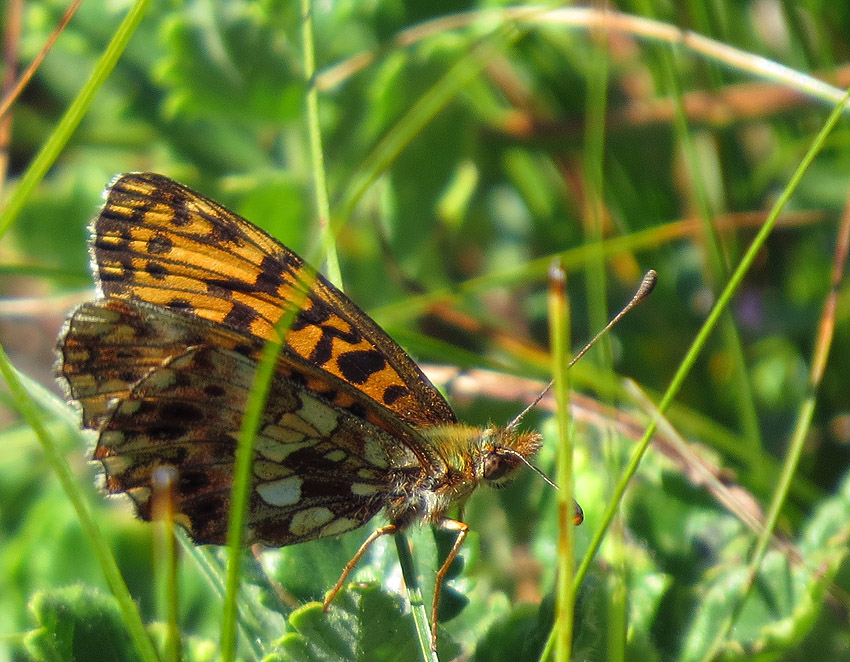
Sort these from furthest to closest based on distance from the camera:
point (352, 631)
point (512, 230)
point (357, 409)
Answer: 1. point (512, 230)
2. point (357, 409)
3. point (352, 631)

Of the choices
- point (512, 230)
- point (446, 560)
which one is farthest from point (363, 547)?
point (512, 230)

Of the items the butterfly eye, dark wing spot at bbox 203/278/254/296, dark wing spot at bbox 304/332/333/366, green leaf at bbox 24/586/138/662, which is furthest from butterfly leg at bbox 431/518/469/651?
dark wing spot at bbox 203/278/254/296

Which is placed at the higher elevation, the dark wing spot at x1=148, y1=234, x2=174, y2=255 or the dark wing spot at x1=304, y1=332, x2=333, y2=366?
the dark wing spot at x1=148, y1=234, x2=174, y2=255

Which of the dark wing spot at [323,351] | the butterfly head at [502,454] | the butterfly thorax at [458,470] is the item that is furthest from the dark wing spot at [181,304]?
the butterfly head at [502,454]

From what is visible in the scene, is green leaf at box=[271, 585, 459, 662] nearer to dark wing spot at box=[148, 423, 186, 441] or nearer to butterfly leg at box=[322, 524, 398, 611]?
butterfly leg at box=[322, 524, 398, 611]

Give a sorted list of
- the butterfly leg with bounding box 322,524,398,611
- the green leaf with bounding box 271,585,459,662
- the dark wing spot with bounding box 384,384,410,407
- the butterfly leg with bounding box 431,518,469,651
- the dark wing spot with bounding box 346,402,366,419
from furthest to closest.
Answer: the dark wing spot with bounding box 384,384,410,407
the dark wing spot with bounding box 346,402,366,419
the butterfly leg with bounding box 322,524,398,611
the butterfly leg with bounding box 431,518,469,651
the green leaf with bounding box 271,585,459,662

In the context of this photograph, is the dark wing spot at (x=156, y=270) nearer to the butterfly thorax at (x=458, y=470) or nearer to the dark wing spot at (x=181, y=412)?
the dark wing spot at (x=181, y=412)

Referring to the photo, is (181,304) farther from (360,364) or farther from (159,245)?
(360,364)
